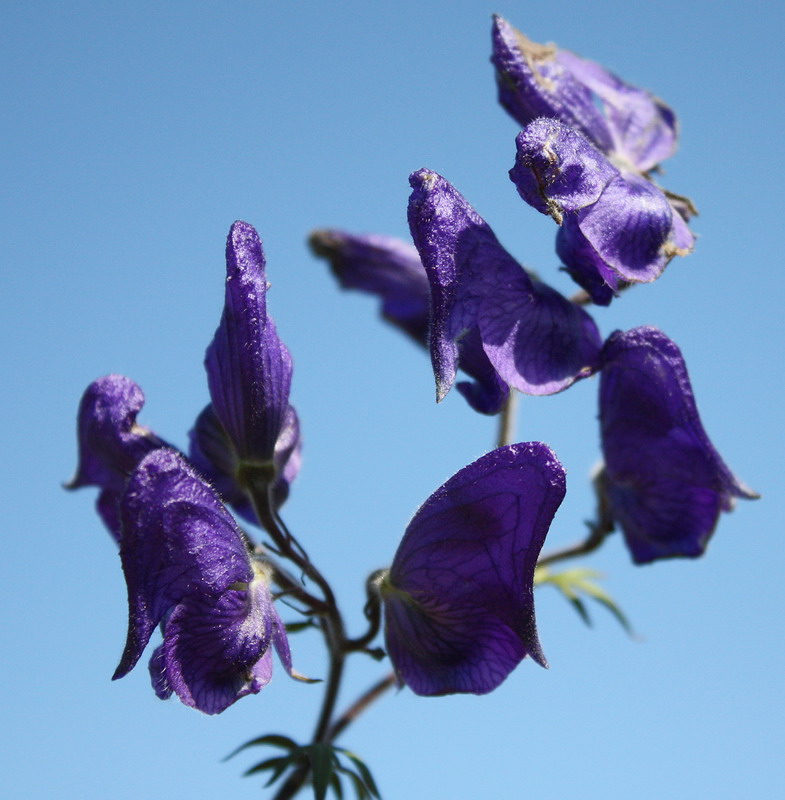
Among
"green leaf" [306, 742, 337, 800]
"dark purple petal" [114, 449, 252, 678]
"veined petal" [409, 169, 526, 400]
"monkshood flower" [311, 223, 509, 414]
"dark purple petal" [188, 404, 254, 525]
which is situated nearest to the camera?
"dark purple petal" [114, 449, 252, 678]

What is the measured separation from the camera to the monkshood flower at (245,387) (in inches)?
75.7

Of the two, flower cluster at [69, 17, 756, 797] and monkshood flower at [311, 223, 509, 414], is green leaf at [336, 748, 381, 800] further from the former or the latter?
monkshood flower at [311, 223, 509, 414]

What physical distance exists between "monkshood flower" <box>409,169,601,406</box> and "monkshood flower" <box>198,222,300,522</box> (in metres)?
0.26

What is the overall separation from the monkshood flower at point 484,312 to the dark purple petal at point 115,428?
557 millimetres

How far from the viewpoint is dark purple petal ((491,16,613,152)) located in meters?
2.34

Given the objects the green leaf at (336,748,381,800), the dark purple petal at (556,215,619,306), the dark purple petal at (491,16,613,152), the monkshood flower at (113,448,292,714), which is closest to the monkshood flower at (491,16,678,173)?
the dark purple petal at (491,16,613,152)

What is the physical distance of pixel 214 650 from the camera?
175 centimetres

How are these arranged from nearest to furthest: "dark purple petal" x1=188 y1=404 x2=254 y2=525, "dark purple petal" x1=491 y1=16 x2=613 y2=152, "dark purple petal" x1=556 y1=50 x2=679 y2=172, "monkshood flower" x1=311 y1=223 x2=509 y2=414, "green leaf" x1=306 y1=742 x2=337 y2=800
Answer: "green leaf" x1=306 y1=742 x2=337 y2=800, "dark purple petal" x1=188 y1=404 x2=254 y2=525, "dark purple petal" x1=491 y1=16 x2=613 y2=152, "dark purple petal" x1=556 y1=50 x2=679 y2=172, "monkshood flower" x1=311 y1=223 x2=509 y2=414

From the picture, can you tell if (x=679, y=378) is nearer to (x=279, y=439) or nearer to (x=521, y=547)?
(x=521, y=547)

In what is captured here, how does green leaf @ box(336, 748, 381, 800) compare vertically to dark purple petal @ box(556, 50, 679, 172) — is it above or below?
below

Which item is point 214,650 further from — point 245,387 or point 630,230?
point 630,230

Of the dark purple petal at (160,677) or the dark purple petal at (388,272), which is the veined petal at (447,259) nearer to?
the dark purple petal at (160,677)

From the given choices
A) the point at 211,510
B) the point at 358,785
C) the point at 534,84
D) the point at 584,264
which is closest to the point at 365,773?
the point at 358,785

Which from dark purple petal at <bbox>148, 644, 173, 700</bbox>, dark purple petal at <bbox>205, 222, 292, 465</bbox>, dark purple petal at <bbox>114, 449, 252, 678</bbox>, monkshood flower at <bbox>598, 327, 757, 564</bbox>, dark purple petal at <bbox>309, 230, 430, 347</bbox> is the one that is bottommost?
dark purple petal at <bbox>148, 644, 173, 700</bbox>
